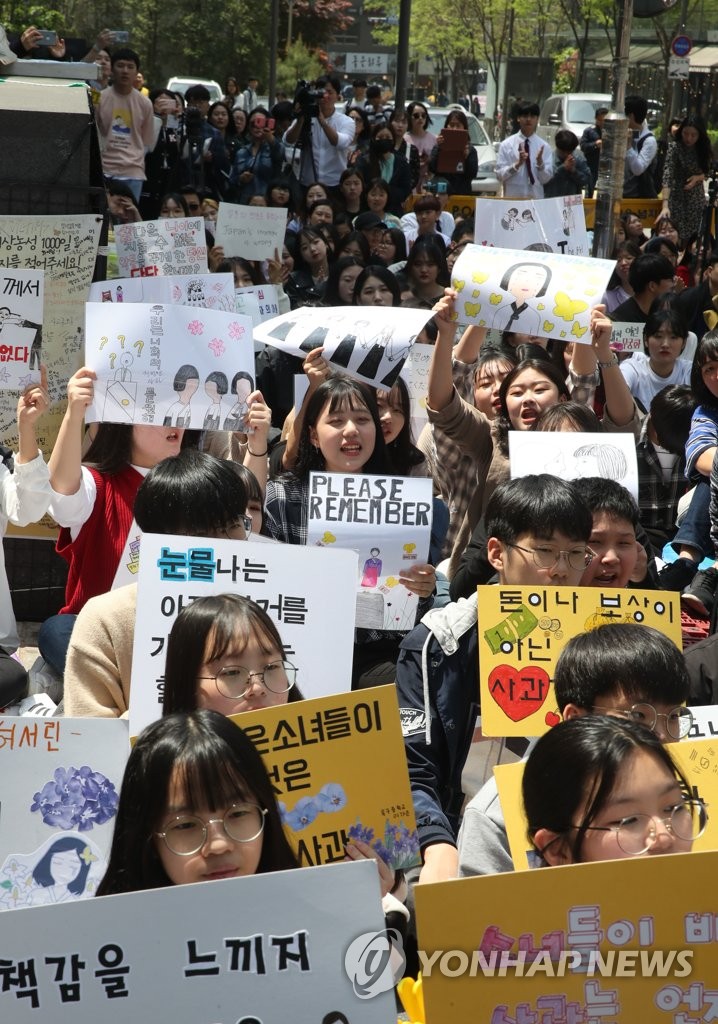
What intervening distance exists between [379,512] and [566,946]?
7.70ft

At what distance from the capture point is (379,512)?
426cm

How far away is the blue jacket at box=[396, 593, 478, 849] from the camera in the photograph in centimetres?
351

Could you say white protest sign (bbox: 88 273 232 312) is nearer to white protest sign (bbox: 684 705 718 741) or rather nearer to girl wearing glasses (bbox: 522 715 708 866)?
white protest sign (bbox: 684 705 718 741)

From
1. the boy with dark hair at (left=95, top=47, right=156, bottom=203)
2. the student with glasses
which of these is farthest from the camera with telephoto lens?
the boy with dark hair at (left=95, top=47, right=156, bottom=203)

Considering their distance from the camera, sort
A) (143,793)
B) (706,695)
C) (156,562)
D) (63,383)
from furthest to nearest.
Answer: (63,383) → (706,695) → (156,562) → (143,793)

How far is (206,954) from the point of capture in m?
1.98

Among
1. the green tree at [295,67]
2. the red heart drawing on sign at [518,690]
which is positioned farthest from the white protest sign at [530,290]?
the green tree at [295,67]

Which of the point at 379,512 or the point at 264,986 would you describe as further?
the point at 379,512

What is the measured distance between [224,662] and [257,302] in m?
5.44

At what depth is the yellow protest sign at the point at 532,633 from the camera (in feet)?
11.0

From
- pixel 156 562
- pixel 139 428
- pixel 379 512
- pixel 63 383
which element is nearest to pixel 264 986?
pixel 156 562

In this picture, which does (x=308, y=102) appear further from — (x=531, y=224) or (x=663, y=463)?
(x=663, y=463)

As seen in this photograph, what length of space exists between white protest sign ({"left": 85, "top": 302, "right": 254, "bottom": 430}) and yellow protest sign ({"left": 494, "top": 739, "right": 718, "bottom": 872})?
8.04 ft

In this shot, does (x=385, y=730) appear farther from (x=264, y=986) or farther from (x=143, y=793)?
(x=264, y=986)
